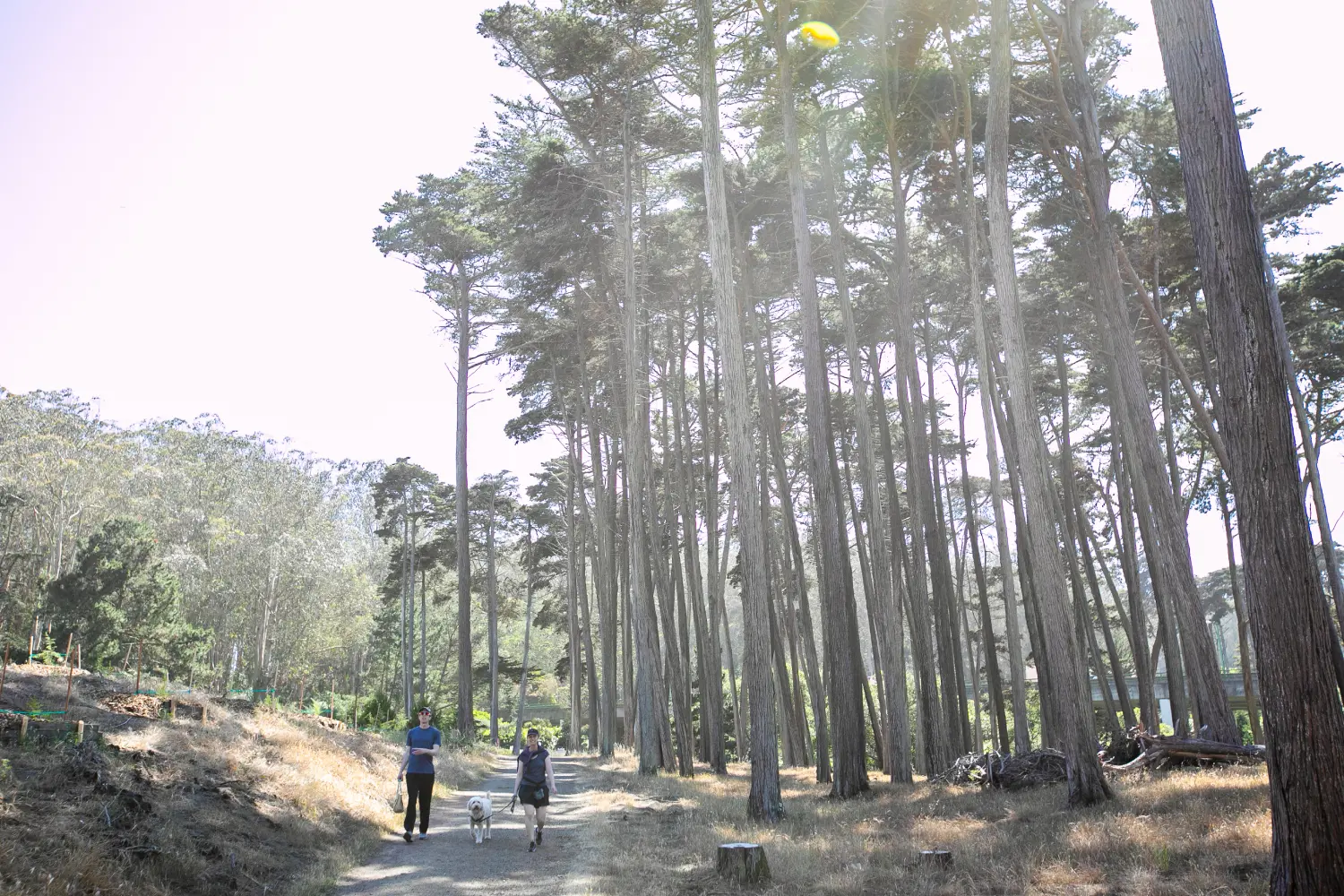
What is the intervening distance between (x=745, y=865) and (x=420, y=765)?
4651 mm

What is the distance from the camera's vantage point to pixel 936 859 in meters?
6.96

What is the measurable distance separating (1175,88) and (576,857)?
868cm

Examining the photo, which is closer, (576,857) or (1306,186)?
(576,857)

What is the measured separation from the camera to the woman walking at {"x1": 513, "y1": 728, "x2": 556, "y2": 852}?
10.1 m

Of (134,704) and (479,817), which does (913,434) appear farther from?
(134,704)

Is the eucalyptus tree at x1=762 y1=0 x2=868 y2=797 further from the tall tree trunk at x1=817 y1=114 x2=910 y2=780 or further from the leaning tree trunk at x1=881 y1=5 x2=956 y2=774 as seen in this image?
the leaning tree trunk at x1=881 y1=5 x2=956 y2=774

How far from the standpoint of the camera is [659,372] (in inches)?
1036

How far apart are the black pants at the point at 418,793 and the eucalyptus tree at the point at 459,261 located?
14829 millimetres

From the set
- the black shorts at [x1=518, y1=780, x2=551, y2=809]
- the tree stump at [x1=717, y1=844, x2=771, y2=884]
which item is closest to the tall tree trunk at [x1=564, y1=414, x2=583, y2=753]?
the black shorts at [x1=518, y1=780, x2=551, y2=809]

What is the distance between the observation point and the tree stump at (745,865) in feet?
23.1

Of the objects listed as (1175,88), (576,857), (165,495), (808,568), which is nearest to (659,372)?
(576,857)

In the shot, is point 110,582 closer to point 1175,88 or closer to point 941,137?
point 941,137

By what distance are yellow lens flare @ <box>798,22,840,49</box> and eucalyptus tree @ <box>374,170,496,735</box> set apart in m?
→ 11.3

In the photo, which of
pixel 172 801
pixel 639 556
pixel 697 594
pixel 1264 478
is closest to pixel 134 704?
pixel 172 801
